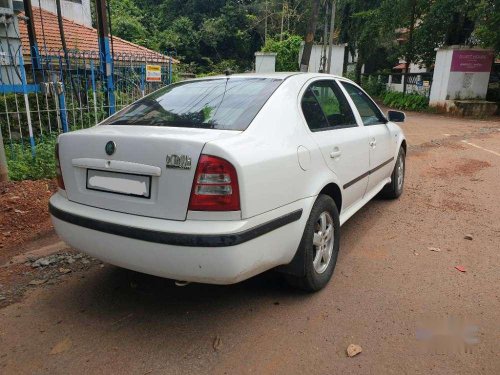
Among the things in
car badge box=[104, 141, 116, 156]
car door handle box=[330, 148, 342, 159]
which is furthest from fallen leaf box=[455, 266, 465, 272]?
car badge box=[104, 141, 116, 156]

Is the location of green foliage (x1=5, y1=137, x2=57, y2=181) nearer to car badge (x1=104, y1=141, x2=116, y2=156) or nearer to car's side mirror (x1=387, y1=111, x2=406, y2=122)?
car badge (x1=104, y1=141, x2=116, y2=156)

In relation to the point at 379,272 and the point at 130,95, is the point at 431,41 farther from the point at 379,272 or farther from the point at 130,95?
the point at 379,272

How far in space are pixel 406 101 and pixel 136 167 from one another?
846 inches

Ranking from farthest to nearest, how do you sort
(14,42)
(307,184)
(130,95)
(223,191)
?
(130,95)
(14,42)
(307,184)
(223,191)

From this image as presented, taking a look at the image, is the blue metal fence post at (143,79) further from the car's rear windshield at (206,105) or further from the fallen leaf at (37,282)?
the fallen leaf at (37,282)

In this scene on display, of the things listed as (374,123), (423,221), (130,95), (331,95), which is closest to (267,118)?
(331,95)

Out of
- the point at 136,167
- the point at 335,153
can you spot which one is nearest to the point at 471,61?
the point at 335,153

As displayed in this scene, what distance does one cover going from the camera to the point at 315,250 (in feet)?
9.98

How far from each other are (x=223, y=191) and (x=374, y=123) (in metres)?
2.66

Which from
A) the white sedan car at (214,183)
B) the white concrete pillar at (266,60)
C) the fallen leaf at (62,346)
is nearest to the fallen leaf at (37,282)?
the white sedan car at (214,183)

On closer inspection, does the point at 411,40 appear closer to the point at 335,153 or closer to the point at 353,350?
the point at 335,153

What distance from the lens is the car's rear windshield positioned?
106 inches

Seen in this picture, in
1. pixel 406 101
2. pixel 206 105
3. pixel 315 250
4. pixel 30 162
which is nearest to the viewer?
pixel 206 105

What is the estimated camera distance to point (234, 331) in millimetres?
2598
